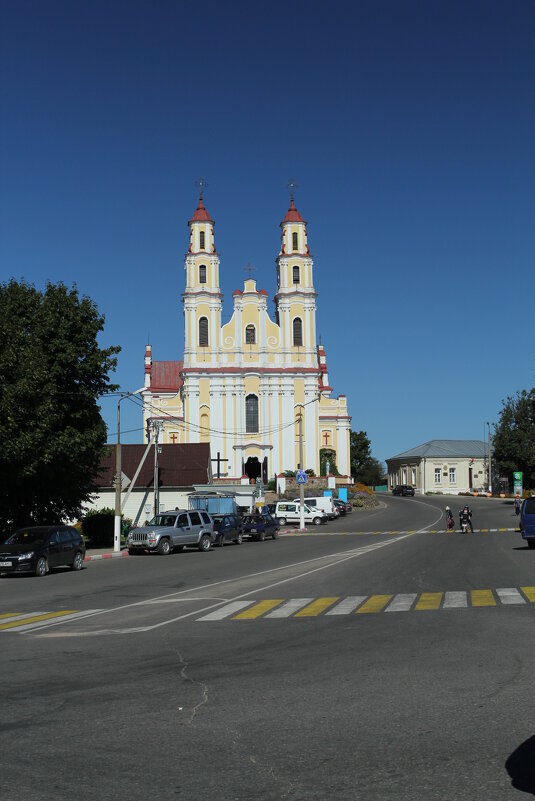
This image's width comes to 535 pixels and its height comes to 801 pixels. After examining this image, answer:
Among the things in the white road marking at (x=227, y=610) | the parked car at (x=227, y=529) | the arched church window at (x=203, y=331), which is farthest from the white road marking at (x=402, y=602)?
the arched church window at (x=203, y=331)

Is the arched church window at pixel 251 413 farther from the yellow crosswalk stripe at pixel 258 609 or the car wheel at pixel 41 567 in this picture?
the yellow crosswalk stripe at pixel 258 609

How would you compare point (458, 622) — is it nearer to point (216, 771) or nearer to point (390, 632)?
point (390, 632)

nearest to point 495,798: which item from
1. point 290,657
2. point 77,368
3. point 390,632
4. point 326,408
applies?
point 290,657

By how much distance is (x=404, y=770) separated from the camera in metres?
6.11

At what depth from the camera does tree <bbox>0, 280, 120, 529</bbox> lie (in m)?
35.0

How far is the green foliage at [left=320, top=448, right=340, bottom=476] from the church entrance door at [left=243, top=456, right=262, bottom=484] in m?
7.62

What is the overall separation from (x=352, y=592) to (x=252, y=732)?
11.5 metres

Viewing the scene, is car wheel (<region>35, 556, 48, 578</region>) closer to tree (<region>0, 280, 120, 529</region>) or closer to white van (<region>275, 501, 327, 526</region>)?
tree (<region>0, 280, 120, 529</region>)

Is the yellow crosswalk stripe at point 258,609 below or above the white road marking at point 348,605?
below

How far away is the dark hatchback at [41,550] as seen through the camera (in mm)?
25797

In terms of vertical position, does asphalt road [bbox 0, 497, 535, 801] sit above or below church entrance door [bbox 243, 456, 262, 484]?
below

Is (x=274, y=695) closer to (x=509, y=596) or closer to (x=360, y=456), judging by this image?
(x=509, y=596)

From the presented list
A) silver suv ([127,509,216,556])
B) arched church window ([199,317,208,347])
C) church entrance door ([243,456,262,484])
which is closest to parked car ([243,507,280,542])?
silver suv ([127,509,216,556])

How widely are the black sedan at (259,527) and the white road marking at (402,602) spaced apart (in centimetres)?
2986
